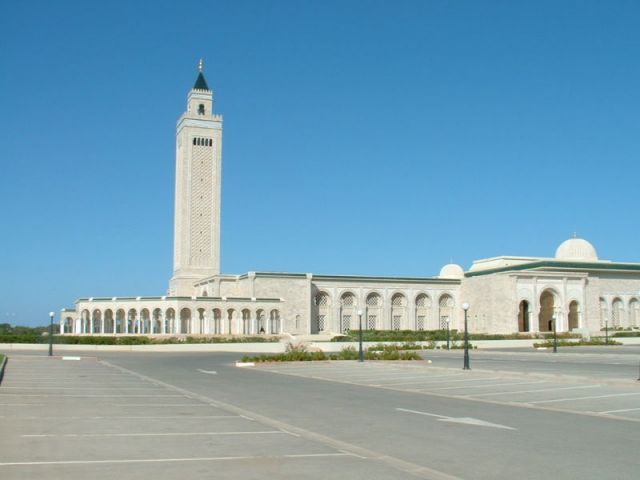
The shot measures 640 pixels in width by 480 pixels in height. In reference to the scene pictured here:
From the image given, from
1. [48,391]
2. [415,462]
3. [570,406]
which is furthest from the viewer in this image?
[48,391]

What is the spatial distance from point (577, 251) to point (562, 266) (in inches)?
364

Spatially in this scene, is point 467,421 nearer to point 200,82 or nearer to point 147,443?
point 147,443

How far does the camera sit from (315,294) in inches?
2810

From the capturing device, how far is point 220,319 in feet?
212

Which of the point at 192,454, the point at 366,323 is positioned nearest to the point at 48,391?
the point at 192,454

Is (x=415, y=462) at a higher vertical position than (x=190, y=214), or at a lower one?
lower

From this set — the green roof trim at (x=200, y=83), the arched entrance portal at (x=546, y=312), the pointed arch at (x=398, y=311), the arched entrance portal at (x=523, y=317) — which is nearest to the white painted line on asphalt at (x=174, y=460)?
the arched entrance portal at (x=523, y=317)

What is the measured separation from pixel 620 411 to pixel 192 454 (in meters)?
7.93

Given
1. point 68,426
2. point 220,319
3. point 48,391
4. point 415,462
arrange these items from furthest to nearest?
point 220,319 < point 48,391 < point 68,426 < point 415,462

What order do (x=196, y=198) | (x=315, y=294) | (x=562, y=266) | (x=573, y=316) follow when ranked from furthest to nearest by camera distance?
(x=196, y=198)
(x=573, y=316)
(x=562, y=266)
(x=315, y=294)

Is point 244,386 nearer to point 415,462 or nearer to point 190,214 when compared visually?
point 415,462

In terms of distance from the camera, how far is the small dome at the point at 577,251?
7944cm

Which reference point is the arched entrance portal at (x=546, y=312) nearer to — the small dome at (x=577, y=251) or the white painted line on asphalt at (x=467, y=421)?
the small dome at (x=577, y=251)

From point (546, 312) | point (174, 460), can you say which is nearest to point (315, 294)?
point (546, 312)
